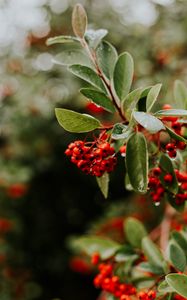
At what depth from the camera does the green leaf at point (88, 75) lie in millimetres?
1175

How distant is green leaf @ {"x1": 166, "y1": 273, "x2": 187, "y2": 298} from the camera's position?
1006 millimetres

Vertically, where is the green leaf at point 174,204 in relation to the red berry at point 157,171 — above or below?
below

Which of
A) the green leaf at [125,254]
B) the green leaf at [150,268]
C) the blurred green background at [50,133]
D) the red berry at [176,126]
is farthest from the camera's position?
the blurred green background at [50,133]

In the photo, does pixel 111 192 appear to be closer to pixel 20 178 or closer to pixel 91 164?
pixel 20 178

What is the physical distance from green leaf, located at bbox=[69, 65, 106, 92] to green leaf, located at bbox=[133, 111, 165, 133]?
281mm

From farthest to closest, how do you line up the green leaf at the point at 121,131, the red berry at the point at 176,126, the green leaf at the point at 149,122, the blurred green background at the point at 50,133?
the blurred green background at the point at 50,133 < the red berry at the point at 176,126 < the green leaf at the point at 121,131 < the green leaf at the point at 149,122

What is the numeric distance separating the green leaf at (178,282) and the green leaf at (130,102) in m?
0.41

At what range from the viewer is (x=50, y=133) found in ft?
15.6

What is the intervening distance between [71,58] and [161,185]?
1.62 ft

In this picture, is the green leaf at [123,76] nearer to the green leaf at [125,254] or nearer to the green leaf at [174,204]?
the green leaf at [174,204]

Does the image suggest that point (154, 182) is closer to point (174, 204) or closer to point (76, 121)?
point (174, 204)

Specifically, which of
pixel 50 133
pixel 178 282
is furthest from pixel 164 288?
pixel 50 133

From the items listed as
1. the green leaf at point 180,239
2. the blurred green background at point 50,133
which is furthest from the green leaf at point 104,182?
the blurred green background at point 50,133

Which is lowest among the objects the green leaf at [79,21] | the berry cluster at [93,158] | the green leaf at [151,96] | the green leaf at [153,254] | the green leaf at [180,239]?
the green leaf at [153,254]
